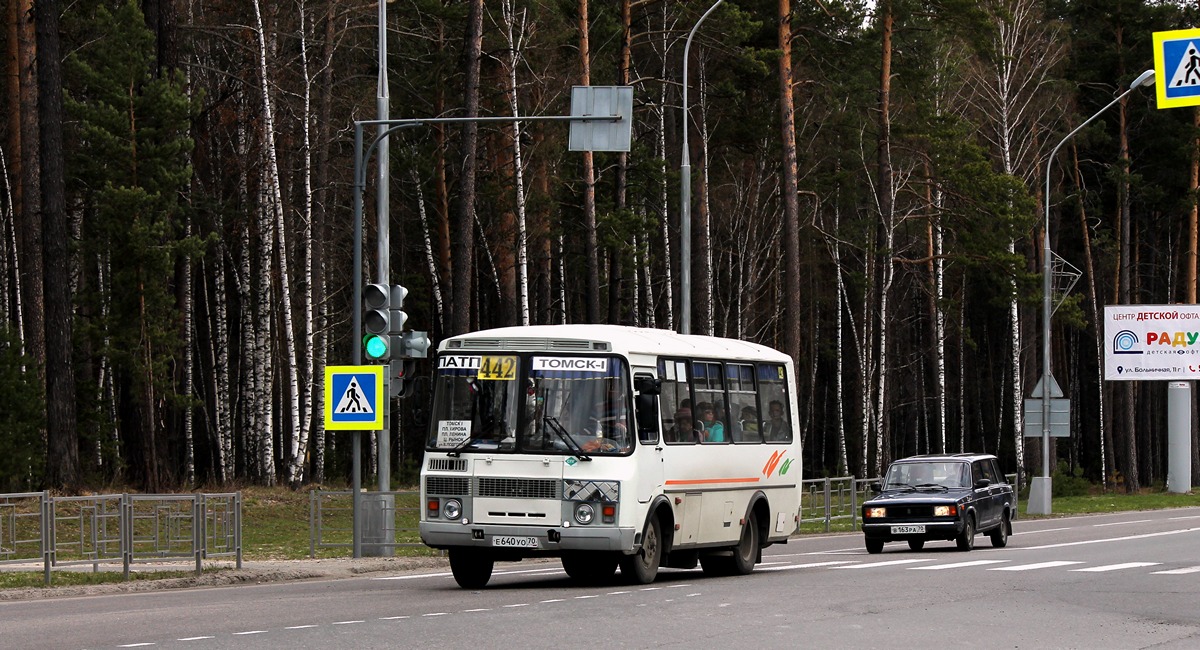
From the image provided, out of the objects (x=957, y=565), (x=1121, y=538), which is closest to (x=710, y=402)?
(x=957, y=565)

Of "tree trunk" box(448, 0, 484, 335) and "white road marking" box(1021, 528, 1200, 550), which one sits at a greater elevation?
"tree trunk" box(448, 0, 484, 335)

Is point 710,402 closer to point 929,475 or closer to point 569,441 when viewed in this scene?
point 569,441

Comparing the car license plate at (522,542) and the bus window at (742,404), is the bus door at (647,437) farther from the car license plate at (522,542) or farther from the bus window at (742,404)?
the bus window at (742,404)

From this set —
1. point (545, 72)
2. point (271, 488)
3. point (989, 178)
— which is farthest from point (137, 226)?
point (989, 178)

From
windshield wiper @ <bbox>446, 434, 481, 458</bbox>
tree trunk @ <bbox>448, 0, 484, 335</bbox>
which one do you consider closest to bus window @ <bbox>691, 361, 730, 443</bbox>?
windshield wiper @ <bbox>446, 434, 481, 458</bbox>

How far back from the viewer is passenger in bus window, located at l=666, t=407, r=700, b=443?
20.5m

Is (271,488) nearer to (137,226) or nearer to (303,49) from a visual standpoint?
(137,226)

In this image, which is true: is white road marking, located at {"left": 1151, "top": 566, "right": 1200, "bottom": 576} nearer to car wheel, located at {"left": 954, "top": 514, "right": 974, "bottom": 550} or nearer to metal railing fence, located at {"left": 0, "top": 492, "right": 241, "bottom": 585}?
car wheel, located at {"left": 954, "top": 514, "right": 974, "bottom": 550}

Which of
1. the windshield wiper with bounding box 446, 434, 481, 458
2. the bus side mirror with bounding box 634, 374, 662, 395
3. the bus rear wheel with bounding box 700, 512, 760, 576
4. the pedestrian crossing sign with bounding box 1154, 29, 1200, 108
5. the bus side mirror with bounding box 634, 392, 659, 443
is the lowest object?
the bus rear wheel with bounding box 700, 512, 760, 576

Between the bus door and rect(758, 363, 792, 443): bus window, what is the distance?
12.2ft

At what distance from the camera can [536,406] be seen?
1936 cm

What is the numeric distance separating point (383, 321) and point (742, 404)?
548 cm

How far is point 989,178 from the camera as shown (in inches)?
2031

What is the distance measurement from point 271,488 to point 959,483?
17538mm
